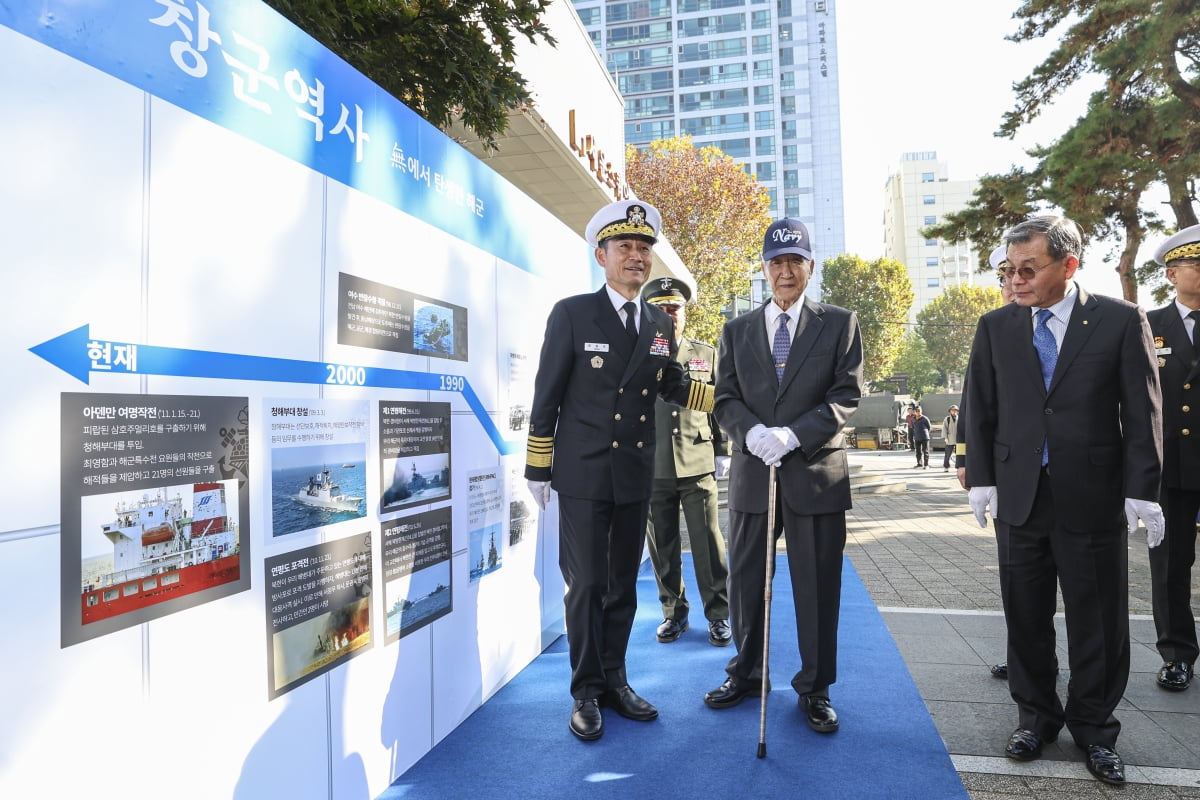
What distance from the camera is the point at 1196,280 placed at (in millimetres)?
3623

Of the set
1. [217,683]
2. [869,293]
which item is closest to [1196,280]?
[217,683]

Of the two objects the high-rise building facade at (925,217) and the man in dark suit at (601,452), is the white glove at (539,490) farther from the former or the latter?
the high-rise building facade at (925,217)

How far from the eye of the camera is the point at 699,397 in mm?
3646

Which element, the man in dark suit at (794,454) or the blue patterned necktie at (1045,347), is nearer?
the blue patterned necktie at (1045,347)

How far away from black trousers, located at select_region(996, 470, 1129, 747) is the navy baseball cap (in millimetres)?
1294

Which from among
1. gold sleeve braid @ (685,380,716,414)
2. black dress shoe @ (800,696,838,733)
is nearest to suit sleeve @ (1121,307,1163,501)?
Answer: black dress shoe @ (800,696,838,733)

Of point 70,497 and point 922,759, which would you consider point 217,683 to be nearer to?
point 70,497

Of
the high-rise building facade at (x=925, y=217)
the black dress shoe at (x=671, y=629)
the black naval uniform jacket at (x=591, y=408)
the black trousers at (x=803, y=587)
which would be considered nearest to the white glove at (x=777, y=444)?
the black trousers at (x=803, y=587)

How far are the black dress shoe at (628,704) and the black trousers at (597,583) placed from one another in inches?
1.6

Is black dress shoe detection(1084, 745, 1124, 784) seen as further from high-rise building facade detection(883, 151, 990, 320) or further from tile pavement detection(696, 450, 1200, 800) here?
high-rise building facade detection(883, 151, 990, 320)

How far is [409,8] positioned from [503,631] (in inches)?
144

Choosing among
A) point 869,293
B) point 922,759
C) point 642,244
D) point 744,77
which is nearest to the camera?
point 922,759

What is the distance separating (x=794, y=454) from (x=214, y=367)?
227 cm

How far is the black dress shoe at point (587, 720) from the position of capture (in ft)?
9.90
